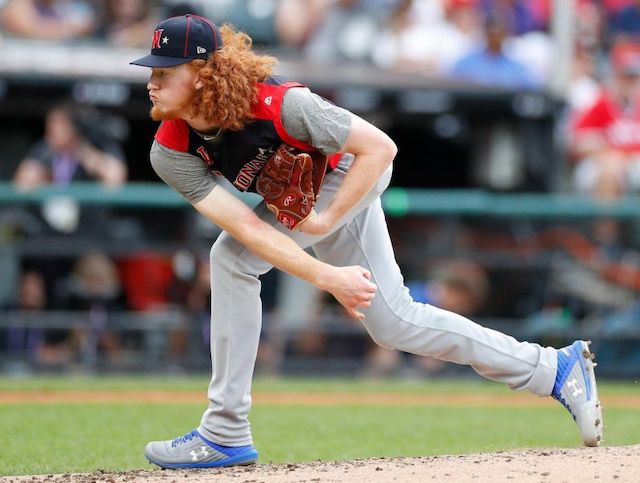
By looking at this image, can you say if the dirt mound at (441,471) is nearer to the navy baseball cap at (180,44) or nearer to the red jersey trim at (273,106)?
the red jersey trim at (273,106)

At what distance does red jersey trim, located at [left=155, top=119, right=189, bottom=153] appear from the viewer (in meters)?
4.10

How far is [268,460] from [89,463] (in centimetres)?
72

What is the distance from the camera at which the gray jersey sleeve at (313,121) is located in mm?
3936

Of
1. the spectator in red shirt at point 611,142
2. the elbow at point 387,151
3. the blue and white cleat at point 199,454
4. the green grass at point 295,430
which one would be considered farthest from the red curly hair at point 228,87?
the spectator in red shirt at point 611,142

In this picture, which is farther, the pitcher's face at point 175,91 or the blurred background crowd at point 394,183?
the blurred background crowd at point 394,183

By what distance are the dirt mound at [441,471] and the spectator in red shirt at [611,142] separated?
641 centimetres

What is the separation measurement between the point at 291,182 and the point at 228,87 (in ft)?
1.23

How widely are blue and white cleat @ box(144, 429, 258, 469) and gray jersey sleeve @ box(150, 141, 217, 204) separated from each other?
889 mm

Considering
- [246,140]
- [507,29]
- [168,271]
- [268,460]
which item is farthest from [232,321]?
[507,29]

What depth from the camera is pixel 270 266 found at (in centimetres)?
431

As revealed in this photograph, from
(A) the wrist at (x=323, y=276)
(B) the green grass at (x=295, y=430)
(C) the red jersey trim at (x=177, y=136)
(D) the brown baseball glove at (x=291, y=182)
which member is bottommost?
(B) the green grass at (x=295, y=430)

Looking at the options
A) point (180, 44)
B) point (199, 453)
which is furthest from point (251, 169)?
point (199, 453)

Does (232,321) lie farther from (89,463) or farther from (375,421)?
(375,421)

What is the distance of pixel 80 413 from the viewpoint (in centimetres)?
684
